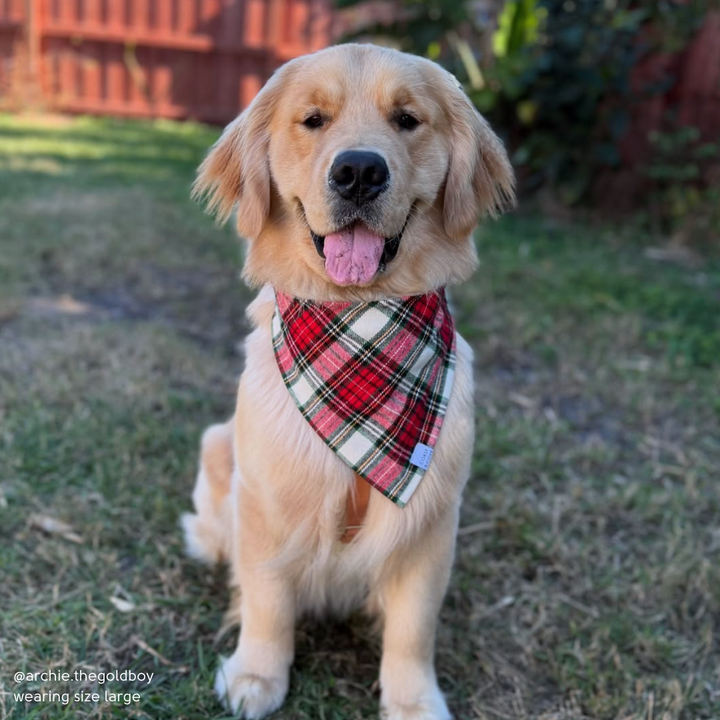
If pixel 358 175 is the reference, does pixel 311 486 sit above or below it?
below

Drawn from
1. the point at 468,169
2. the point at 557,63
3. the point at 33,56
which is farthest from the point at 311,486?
the point at 33,56

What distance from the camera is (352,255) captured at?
6.20ft

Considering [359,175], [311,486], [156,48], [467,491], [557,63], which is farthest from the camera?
[156,48]

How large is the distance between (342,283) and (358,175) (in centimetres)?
27

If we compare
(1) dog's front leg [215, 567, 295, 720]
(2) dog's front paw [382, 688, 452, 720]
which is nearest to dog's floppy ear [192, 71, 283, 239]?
(1) dog's front leg [215, 567, 295, 720]

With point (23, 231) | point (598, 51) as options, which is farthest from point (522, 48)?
point (23, 231)

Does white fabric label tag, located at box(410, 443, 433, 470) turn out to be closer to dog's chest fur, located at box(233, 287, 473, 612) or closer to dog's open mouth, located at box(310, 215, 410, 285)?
dog's chest fur, located at box(233, 287, 473, 612)

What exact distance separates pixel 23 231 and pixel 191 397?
121 inches

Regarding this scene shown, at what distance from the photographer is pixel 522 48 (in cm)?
714

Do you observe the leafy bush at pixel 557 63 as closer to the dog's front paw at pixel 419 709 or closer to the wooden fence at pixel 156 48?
the wooden fence at pixel 156 48

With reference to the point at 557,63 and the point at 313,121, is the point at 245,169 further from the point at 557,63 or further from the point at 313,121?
the point at 557,63

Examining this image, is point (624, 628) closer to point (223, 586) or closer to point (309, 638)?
point (309, 638)

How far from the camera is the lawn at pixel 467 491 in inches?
85.5

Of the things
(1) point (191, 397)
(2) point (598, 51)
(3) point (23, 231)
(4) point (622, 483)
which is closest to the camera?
(4) point (622, 483)
